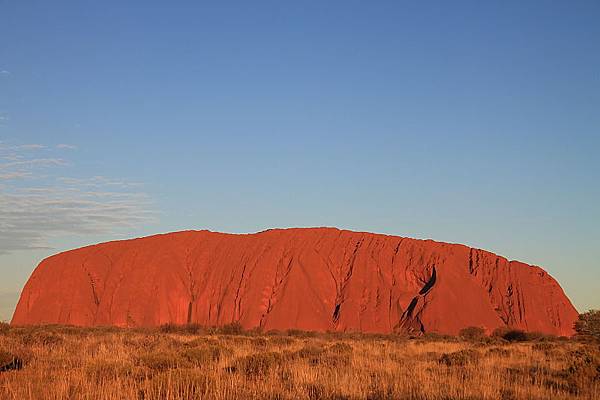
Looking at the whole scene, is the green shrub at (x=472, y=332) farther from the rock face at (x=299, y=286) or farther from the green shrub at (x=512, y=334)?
the rock face at (x=299, y=286)

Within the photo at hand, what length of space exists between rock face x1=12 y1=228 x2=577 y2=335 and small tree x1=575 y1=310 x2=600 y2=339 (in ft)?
23.2

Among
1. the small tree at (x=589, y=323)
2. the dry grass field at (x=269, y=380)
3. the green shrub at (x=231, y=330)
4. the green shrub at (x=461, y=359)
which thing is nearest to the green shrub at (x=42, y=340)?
the dry grass field at (x=269, y=380)

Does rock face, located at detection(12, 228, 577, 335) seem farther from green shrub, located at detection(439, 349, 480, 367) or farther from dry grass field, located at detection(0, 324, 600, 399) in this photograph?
dry grass field, located at detection(0, 324, 600, 399)

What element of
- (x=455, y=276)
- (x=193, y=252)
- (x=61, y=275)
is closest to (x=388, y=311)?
(x=455, y=276)

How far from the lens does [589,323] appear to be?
1919 inches

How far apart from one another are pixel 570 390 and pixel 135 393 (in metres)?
7.77

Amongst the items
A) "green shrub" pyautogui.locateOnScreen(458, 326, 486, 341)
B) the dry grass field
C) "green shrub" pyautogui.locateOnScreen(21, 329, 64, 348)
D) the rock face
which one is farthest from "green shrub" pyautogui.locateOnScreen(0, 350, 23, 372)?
the rock face

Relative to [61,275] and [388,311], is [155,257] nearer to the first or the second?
[61,275]

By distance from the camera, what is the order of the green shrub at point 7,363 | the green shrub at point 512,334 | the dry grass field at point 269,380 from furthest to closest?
the green shrub at point 512,334
the green shrub at point 7,363
the dry grass field at point 269,380

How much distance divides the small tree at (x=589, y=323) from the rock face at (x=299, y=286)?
7.06 metres

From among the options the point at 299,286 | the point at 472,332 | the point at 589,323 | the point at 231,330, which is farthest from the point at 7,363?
the point at 589,323

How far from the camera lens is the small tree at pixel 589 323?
156ft

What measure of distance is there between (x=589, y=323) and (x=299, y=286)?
26.9 metres

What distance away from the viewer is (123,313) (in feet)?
196
